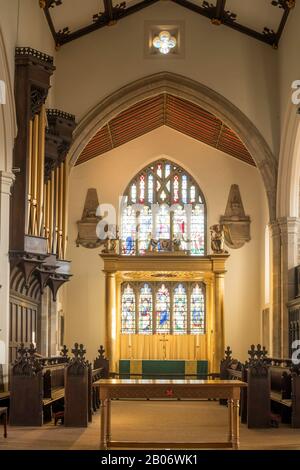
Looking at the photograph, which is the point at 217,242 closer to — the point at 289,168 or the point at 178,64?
the point at 289,168

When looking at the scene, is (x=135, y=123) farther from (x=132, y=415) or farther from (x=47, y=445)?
(x=47, y=445)

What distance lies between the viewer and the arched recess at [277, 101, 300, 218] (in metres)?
17.7

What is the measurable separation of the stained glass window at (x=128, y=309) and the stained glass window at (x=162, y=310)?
0.68 m

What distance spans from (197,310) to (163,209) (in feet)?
10.0

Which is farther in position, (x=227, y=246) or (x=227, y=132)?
(x=227, y=246)

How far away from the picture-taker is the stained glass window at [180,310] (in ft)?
77.8

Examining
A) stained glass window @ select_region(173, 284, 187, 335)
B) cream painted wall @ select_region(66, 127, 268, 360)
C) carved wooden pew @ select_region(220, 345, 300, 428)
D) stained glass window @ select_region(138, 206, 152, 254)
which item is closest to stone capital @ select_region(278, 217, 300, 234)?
cream painted wall @ select_region(66, 127, 268, 360)

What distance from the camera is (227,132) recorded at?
71.8 ft

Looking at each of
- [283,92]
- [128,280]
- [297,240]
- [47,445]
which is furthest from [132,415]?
[128,280]

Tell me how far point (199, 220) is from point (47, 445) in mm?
15762

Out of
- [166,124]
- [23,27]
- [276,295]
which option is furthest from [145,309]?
[23,27]

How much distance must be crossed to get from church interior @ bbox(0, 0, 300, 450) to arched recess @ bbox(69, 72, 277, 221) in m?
0.04

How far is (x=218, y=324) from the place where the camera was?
800 inches

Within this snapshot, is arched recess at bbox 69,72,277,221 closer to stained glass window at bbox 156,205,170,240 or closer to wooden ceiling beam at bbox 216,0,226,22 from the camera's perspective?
wooden ceiling beam at bbox 216,0,226,22
